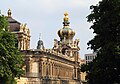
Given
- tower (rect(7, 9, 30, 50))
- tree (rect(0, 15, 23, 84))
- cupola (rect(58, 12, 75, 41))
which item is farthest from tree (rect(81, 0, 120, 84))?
cupola (rect(58, 12, 75, 41))

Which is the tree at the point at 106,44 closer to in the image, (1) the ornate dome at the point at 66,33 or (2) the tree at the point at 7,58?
(2) the tree at the point at 7,58

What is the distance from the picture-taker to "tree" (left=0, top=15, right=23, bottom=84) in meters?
50.3

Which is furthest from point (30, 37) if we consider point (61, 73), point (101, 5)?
point (101, 5)

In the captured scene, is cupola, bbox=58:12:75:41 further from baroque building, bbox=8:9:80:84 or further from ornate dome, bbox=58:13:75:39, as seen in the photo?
baroque building, bbox=8:9:80:84

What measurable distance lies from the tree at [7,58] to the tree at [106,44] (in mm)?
15230

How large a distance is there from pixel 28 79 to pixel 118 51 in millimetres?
53211

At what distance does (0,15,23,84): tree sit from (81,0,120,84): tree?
1523cm

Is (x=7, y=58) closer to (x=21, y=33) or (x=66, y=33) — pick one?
(x=21, y=33)

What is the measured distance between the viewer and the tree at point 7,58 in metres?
50.3

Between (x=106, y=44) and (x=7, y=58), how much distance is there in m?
19.2

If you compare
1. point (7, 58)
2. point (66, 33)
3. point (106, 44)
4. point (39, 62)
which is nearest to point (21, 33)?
point (39, 62)

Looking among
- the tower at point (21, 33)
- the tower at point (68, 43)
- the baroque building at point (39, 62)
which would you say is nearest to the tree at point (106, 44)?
the baroque building at point (39, 62)

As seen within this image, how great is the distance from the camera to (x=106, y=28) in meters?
36.1

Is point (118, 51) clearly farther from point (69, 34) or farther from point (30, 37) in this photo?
point (69, 34)
